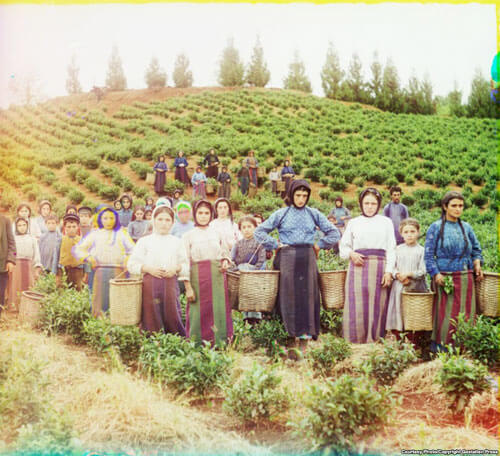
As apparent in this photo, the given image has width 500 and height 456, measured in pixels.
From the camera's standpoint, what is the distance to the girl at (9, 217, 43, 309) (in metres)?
4.40

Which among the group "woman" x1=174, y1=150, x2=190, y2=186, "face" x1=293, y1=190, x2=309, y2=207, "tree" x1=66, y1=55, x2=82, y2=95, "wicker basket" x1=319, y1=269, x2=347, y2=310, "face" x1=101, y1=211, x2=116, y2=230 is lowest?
"wicker basket" x1=319, y1=269, x2=347, y2=310

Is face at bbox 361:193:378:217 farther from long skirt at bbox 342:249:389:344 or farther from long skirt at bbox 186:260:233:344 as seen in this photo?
long skirt at bbox 186:260:233:344

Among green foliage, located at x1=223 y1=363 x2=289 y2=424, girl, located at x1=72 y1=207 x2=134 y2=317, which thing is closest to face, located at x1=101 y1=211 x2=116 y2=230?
girl, located at x1=72 y1=207 x2=134 y2=317

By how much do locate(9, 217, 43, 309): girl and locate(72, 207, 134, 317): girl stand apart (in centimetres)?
65

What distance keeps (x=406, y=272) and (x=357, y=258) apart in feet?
1.43

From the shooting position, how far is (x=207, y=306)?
12.8 feet

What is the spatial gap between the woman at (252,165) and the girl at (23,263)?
207cm

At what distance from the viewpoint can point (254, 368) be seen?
3.30 meters

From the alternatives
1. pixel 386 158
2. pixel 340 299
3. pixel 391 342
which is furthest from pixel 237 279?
pixel 386 158

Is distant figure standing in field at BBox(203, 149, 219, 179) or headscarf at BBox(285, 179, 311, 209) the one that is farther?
distant figure standing in field at BBox(203, 149, 219, 179)

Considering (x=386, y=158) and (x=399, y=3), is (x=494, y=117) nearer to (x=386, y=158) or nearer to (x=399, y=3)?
(x=386, y=158)

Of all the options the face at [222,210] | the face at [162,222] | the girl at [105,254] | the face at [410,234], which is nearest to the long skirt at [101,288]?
the girl at [105,254]

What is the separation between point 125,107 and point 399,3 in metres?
2.58

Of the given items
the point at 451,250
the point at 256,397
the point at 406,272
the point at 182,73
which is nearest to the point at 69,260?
the point at 182,73
